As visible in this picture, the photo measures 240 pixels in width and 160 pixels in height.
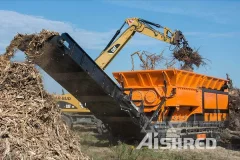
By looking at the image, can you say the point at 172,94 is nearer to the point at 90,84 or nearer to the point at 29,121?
the point at 90,84

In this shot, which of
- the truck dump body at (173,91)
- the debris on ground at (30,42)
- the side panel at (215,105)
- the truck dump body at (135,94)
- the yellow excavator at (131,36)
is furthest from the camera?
the yellow excavator at (131,36)

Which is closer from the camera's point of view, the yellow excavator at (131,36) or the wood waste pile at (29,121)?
the wood waste pile at (29,121)

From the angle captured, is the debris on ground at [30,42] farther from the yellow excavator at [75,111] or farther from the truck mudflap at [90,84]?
the yellow excavator at [75,111]

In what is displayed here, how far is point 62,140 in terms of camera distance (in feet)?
18.4

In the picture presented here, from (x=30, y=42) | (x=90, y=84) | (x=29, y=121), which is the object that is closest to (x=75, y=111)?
(x=90, y=84)

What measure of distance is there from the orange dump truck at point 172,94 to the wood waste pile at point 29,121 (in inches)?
211

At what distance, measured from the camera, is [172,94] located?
10.8 meters

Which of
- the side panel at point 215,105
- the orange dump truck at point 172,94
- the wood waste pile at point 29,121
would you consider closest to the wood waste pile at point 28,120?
the wood waste pile at point 29,121

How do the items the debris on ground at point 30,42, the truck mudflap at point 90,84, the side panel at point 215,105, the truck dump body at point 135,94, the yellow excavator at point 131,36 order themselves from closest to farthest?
the debris on ground at point 30,42 → the truck mudflap at point 90,84 → the truck dump body at point 135,94 → the side panel at point 215,105 → the yellow excavator at point 131,36

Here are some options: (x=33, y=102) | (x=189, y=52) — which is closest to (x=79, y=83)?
(x=33, y=102)

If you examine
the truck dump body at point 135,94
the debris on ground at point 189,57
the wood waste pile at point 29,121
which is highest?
the debris on ground at point 189,57

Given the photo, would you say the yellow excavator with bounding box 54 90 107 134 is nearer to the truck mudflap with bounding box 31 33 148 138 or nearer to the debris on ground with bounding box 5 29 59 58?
the truck mudflap with bounding box 31 33 148 138

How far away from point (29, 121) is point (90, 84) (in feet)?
13.7

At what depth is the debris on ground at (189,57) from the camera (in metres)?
13.8
